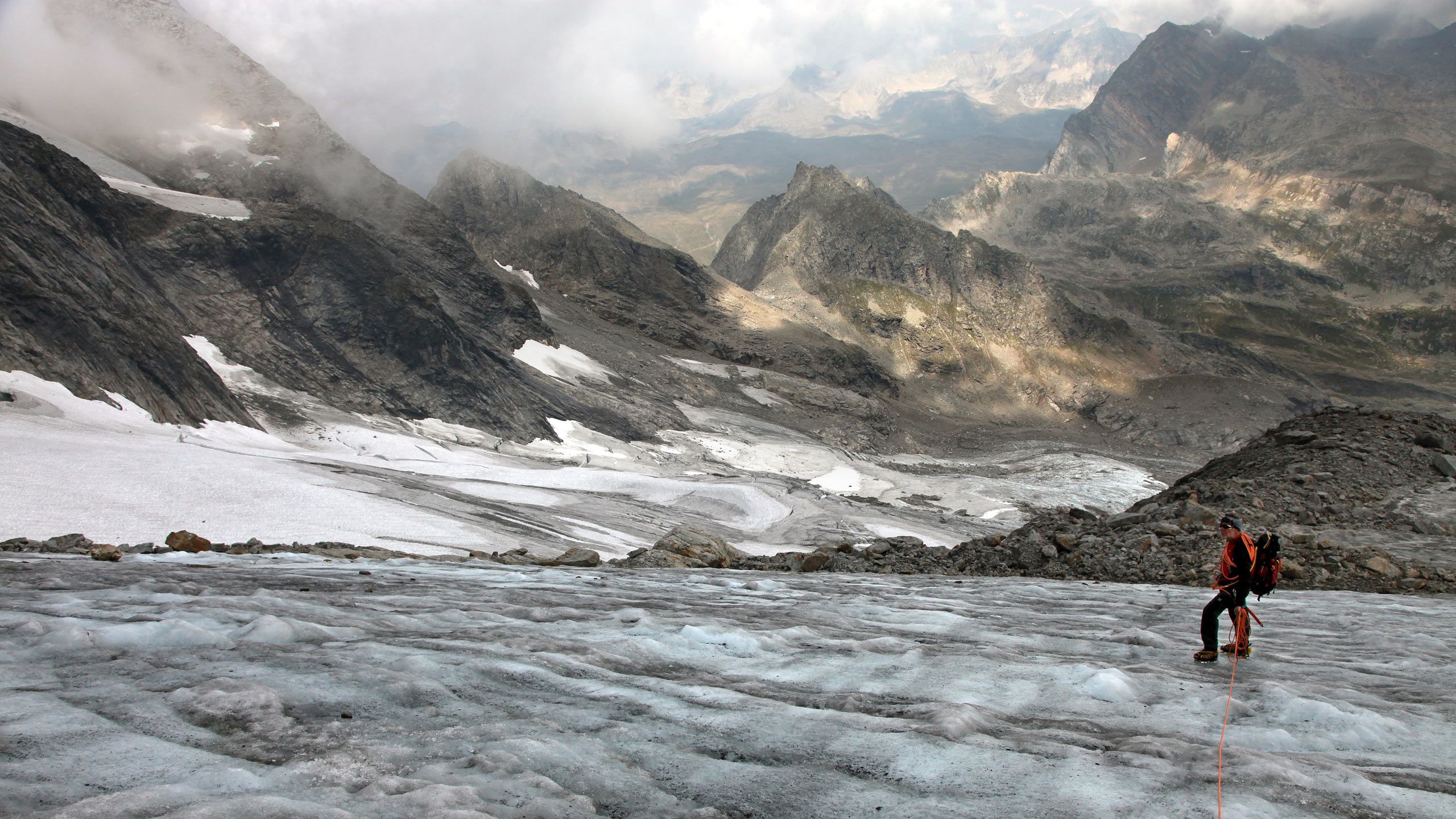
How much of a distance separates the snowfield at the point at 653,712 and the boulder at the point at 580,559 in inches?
310

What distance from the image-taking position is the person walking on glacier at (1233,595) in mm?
9836

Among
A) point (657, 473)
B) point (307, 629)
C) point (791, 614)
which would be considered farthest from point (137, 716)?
point (657, 473)

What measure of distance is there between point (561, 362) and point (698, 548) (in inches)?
2565

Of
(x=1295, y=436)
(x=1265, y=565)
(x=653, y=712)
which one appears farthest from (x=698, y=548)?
(x=1295, y=436)

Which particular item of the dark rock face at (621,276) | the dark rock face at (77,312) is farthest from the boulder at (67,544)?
the dark rock face at (621,276)

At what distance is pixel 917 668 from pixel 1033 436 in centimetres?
11556

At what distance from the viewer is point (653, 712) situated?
7.25 metres

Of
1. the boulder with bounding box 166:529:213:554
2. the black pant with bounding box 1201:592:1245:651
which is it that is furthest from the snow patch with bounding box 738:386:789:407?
the black pant with bounding box 1201:592:1245:651

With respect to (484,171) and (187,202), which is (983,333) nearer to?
(484,171)

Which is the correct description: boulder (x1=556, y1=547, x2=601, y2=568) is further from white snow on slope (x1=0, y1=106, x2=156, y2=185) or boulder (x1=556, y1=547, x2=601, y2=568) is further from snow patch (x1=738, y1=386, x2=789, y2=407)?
snow patch (x1=738, y1=386, x2=789, y2=407)

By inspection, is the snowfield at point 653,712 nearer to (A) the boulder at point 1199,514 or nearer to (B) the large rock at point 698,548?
(A) the boulder at point 1199,514

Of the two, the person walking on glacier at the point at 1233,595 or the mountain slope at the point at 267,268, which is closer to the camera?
the person walking on glacier at the point at 1233,595

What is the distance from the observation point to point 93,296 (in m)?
34.8

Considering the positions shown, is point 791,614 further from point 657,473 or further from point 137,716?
point 657,473
